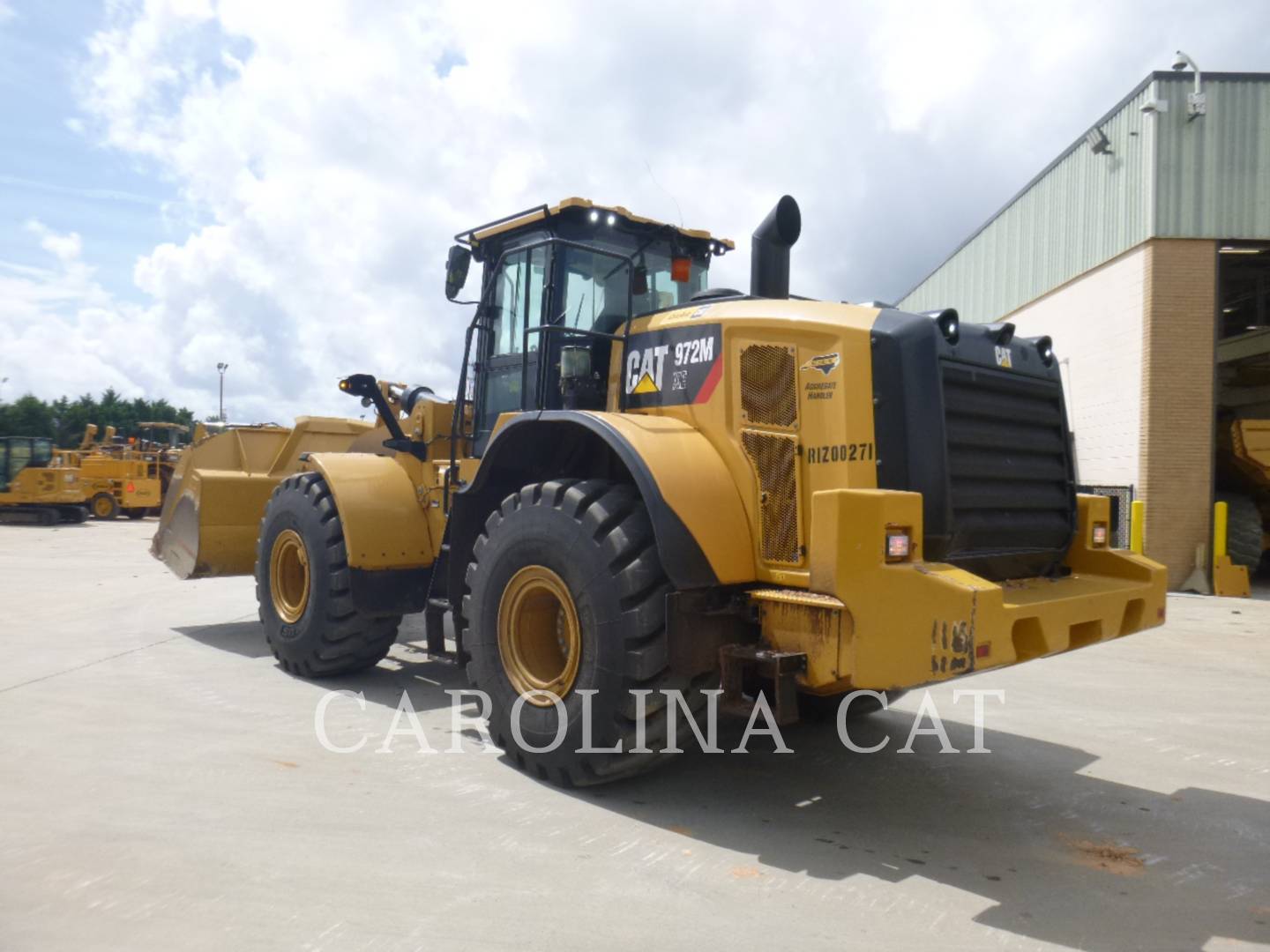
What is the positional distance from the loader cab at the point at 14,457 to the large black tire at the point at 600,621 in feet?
81.4

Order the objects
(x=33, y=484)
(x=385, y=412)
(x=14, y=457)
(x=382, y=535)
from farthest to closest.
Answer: (x=14, y=457)
(x=33, y=484)
(x=385, y=412)
(x=382, y=535)

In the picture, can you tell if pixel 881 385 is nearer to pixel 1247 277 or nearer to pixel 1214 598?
pixel 1214 598

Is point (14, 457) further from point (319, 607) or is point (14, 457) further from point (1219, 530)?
point (1219, 530)

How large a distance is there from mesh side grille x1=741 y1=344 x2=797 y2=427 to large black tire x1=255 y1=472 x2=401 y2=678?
332 centimetres

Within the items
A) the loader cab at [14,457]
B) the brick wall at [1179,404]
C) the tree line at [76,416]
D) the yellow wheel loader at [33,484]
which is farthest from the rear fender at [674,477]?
the tree line at [76,416]

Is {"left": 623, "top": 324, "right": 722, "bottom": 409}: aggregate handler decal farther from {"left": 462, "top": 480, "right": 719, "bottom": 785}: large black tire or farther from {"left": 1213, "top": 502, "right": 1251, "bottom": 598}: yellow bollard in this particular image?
{"left": 1213, "top": 502, "right": 1251, "bottom": 598}: yellow bollard

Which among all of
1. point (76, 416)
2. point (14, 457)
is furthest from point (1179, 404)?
point (76, 416)

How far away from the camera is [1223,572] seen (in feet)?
46.2

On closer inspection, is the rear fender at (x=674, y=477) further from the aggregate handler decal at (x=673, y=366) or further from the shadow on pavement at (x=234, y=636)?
the shadow on pavement at (x=234, y=636)

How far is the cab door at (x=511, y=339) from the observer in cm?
596

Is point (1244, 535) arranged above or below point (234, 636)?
above

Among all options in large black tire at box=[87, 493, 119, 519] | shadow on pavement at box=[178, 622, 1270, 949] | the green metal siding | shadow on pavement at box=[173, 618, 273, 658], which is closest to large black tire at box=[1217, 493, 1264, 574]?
the green metal siding

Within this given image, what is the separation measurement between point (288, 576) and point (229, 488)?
1.53 metres

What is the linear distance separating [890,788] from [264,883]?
295 centimetres
